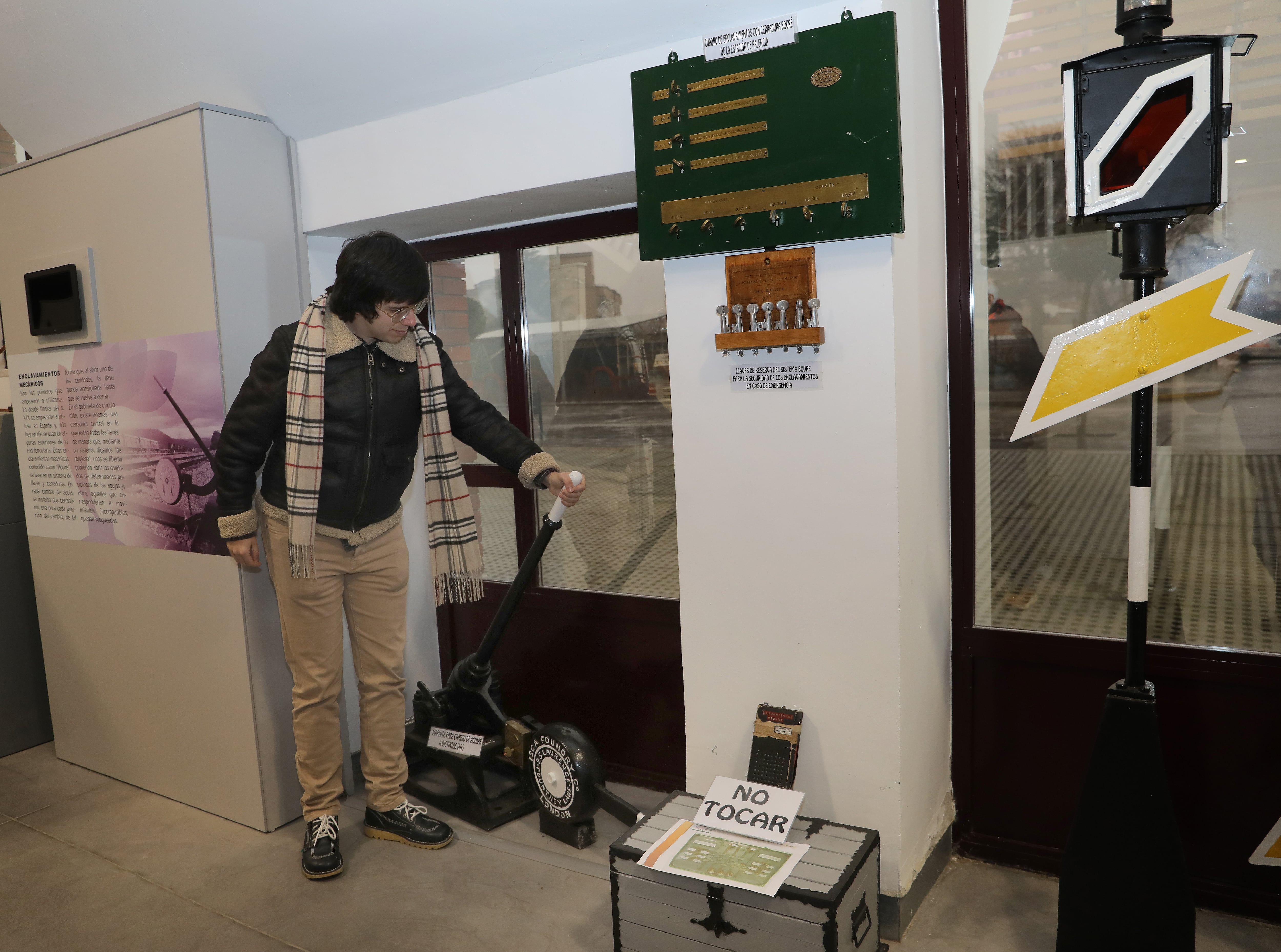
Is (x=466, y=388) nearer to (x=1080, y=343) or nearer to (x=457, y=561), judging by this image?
(x=457, y=561)

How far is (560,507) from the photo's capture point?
7.91 feet

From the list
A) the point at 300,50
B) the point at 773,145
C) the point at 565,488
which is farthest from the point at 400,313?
the point at 773,145

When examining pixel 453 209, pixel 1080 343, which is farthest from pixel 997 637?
pixel 453 209

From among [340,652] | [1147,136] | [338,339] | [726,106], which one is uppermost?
[726,106]

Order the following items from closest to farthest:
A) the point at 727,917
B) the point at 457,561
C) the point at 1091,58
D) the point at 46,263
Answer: the point at 1091,58, the point at 727,917, the point at 457,561, the point at 46,263

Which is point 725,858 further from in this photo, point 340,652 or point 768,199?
point 768,199

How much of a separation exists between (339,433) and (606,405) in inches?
34.2

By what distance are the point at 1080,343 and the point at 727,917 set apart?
1285 mm

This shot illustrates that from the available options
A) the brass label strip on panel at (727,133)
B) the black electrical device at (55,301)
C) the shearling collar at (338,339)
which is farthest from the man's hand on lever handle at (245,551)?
the brass label strip on panel at (727,133)

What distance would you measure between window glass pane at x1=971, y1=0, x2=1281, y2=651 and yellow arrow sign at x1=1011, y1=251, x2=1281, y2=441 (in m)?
0.56

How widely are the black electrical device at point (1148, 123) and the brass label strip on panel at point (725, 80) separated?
0.62m

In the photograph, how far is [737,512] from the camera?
6.98ft

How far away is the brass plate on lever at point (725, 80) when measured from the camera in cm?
195

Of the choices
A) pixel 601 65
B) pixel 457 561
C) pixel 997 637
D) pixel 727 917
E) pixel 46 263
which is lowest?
pixel 727 917
